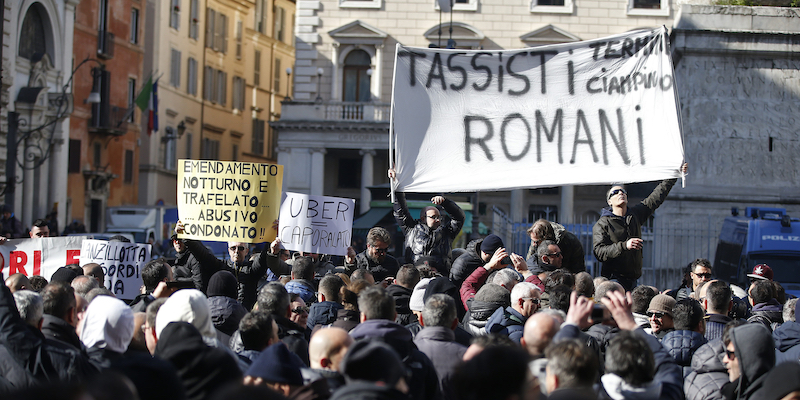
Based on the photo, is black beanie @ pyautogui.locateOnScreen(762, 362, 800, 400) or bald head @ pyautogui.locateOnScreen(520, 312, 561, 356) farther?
bald head @ pyautogui.locateOnScreen(520, 312, 561, 356)

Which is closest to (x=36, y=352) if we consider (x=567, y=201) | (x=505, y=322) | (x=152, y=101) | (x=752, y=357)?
(x=505, y=322)

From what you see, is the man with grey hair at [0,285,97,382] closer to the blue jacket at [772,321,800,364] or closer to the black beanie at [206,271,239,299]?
the black beanie at [206,271,239,299]

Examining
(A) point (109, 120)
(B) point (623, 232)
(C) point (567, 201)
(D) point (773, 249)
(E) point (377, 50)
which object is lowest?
(D) point (773, 249)

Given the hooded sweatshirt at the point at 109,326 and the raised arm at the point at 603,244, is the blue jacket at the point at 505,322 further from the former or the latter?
the raised arm at the point at 603,244

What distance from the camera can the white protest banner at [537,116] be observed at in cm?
906

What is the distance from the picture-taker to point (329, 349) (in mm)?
4578

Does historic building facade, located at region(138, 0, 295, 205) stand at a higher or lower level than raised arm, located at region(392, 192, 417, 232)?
higher

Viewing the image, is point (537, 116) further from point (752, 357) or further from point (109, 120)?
point (109, 120)

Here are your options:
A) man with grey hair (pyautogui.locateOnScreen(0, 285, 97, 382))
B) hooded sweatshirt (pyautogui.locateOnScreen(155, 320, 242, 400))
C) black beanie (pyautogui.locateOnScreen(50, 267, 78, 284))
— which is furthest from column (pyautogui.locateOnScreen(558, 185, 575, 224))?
hooded sweatshirt (pyautogui.locateOnScreen(155, 320, 242, 400))

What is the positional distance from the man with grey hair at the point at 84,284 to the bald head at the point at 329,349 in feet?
10.1

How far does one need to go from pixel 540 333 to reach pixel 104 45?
34.9m

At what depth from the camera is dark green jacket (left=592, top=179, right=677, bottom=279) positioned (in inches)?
343

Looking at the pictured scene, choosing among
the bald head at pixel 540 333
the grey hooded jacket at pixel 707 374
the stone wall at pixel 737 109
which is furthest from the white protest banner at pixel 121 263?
the stone wall at pixel 737 109

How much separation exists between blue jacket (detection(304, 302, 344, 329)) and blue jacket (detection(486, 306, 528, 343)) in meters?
1.20
